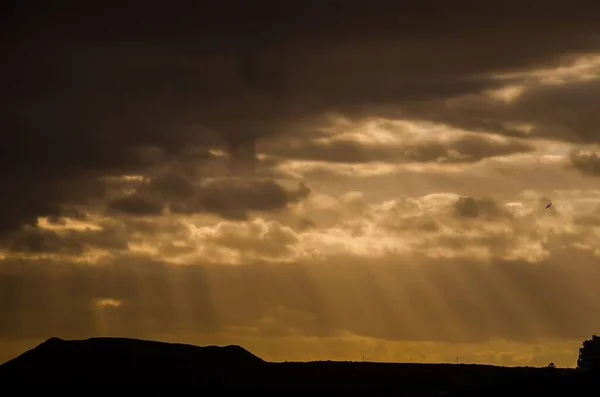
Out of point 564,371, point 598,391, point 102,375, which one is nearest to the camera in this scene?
point 598,391

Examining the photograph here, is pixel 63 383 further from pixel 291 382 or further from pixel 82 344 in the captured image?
pixel 291 382

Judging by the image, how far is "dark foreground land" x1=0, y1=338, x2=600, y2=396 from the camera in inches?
6772

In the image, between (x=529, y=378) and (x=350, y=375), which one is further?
(x=350, y=375)

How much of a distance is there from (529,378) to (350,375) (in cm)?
2826

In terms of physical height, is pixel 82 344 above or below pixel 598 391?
above

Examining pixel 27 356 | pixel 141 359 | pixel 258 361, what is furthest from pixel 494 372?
pixel 27 356

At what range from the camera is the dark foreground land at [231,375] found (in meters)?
172

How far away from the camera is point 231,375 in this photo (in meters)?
190

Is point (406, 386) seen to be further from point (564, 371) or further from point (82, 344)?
point (82, 344)

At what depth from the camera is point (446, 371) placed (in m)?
186

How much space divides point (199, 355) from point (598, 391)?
65267 mm

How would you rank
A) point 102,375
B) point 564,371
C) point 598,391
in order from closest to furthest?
point 598,391 < point 564,371 < point 102,375

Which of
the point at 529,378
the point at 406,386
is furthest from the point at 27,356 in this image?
the point at 529,378

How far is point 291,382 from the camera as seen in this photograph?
183 m
